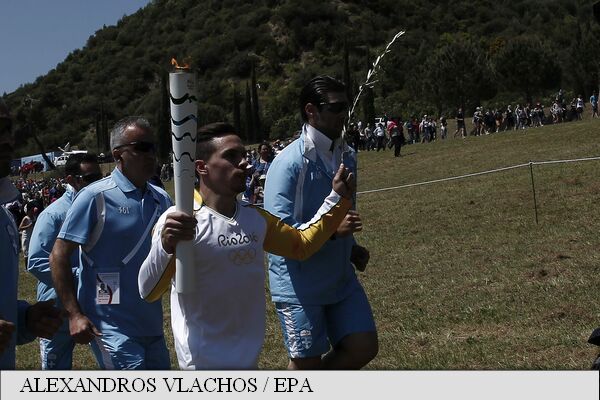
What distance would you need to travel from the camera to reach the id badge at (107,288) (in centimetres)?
479

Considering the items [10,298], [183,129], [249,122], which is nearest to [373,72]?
[183,129]

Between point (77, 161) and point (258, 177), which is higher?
point (77, 161)

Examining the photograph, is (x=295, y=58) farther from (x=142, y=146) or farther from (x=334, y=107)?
(x=142, y=146)

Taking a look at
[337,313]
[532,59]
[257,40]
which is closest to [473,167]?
[337,313]

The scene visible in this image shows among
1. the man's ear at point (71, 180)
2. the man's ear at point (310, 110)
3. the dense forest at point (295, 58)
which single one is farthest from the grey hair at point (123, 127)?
the dense forest at point (295, 58)

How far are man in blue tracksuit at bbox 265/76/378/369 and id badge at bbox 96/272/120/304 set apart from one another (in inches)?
35.9

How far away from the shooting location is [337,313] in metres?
5.21

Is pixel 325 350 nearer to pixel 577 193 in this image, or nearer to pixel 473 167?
pixel 577 193

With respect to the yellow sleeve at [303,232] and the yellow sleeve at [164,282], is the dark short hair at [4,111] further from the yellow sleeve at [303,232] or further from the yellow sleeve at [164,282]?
the yellow sleeve at [303,232]

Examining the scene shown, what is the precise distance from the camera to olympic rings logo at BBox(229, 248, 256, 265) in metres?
3.94

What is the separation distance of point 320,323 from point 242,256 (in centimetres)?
132

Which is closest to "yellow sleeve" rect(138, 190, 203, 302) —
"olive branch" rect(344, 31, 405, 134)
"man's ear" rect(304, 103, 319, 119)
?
"olive branch" rect(344, 31, 405, 134)

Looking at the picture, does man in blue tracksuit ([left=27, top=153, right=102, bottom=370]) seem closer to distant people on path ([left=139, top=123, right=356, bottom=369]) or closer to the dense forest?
distant people on path ([left=139, top=123, right=356, bottom=369])

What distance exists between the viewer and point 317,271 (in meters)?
5.12
